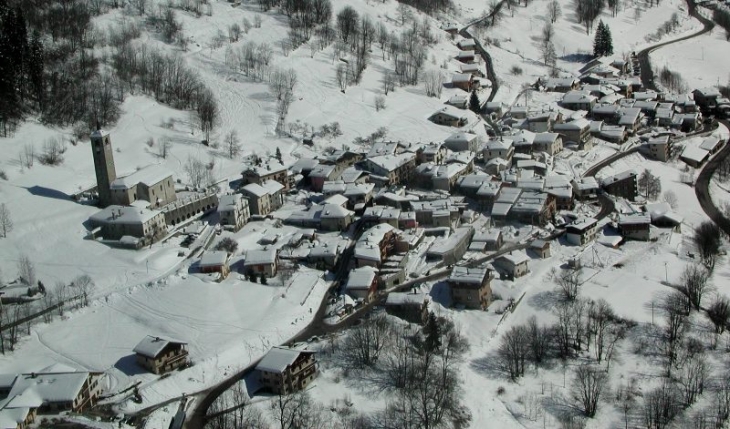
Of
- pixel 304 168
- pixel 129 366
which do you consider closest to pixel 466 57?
pixel 304 168

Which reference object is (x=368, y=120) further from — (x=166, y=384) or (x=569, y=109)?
(x=166, y=384)

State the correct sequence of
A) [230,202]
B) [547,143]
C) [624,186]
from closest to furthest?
[230,202]
[624,186]
[547,143]

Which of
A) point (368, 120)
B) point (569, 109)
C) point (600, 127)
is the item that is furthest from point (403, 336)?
point (569, 109)

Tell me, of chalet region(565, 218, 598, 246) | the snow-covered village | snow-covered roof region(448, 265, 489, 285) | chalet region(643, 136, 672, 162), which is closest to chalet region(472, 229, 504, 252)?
the snow-covered village

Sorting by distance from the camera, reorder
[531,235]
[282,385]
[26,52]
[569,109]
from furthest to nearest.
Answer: [569,109] < [26,52] < [531,235] < [282,385]

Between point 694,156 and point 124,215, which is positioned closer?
point 124,215

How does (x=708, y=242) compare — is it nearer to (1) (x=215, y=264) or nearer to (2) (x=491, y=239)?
(2) (x=491, y=239)
